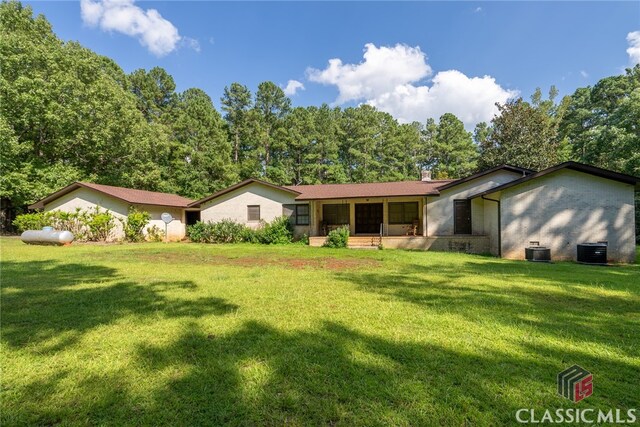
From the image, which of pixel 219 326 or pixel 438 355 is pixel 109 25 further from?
pixel 438 355

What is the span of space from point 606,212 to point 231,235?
61.7 feet

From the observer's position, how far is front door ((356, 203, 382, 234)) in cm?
2002

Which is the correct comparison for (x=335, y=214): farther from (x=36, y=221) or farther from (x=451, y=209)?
(x=36, y=221)

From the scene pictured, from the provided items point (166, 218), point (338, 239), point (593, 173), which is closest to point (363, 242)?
point (338, 239)

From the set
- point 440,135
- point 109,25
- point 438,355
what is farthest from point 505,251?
point 440,135

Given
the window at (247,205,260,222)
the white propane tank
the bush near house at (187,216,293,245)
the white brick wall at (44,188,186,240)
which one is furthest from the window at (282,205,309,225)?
the white propane tank

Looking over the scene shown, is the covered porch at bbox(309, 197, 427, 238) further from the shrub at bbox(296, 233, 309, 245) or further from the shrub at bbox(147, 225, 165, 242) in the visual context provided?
the shrub at bbox(147, 225, 165, 242)

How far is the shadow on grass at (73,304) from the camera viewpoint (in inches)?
158

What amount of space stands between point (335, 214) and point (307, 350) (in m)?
17.1

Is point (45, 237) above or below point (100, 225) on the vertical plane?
below

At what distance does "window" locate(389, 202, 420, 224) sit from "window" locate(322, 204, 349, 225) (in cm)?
294

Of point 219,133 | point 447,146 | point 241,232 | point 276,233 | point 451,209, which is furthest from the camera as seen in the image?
point 447,146

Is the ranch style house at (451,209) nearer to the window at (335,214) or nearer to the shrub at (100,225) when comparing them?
the window at (335,214)

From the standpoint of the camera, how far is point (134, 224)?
18.8 m
